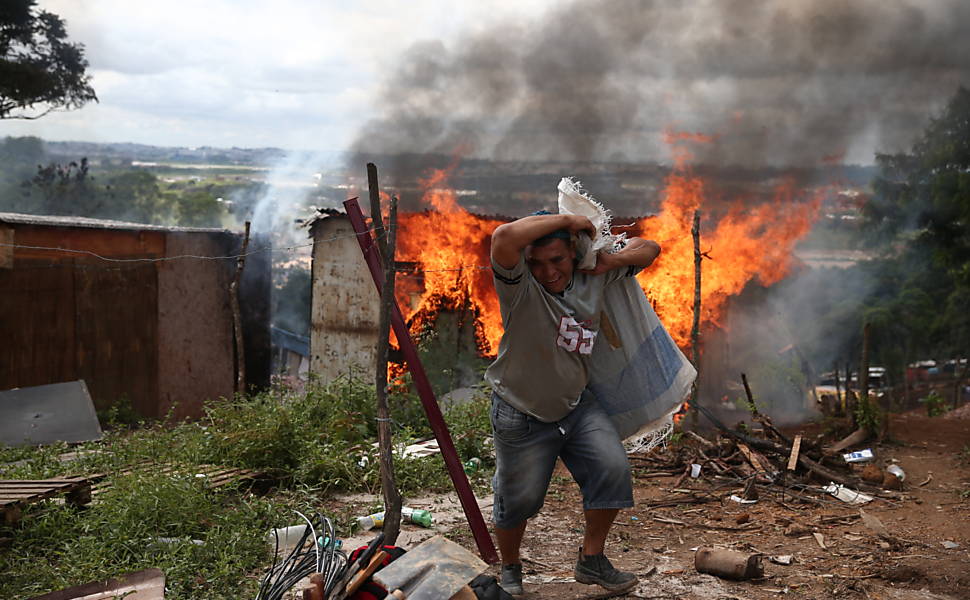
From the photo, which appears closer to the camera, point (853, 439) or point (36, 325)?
point (853, 439)

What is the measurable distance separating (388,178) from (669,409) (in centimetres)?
1750

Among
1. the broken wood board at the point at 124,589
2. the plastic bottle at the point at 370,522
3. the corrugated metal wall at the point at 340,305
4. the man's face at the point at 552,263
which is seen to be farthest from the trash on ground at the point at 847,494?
the corrugated metal wall at the point at 340,305

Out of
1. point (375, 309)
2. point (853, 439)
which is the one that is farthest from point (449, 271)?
point (853, 439)

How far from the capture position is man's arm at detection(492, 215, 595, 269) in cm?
365

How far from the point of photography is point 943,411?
41.5 feet

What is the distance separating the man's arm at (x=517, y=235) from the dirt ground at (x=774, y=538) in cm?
190

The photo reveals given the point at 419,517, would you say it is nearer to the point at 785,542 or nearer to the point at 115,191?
the point at 785,542

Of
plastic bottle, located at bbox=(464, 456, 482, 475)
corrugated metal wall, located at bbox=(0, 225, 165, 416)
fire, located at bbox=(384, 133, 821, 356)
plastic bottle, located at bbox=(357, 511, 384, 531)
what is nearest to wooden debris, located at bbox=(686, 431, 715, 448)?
plastic bottle, located at bbox=(464, 456, 482, 475)

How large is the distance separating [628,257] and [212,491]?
12.0 ft

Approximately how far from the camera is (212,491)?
5.82 meters

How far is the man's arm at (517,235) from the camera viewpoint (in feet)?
12.0

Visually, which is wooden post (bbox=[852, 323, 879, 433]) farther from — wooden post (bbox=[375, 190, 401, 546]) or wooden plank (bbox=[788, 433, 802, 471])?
wooden post (bbox=[375, 190, 401, 546])

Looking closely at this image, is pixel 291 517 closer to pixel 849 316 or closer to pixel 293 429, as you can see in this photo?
pixel 293 429

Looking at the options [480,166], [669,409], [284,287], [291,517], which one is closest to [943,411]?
[669,409]
